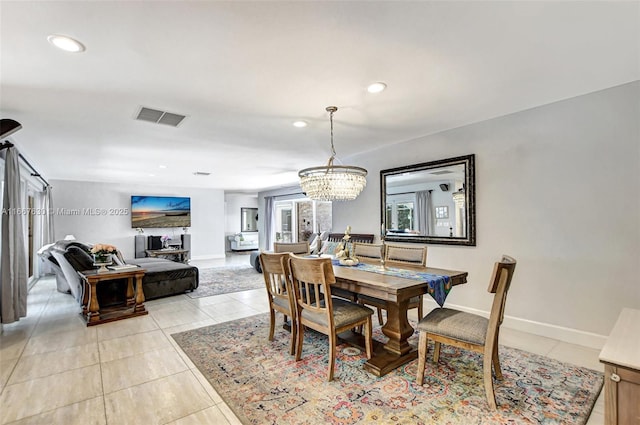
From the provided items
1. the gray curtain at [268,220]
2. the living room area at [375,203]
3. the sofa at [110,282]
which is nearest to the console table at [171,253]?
the gray curtain at [268,220]

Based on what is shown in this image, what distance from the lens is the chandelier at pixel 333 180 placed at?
3098 mm

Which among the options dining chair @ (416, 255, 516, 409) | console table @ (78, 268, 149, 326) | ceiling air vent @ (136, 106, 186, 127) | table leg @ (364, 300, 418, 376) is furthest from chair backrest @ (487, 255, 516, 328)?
console table @ (78, 268, 149, 326)

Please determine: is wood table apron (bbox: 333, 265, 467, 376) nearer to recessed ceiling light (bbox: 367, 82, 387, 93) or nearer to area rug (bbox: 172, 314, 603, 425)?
area rug (bbox: 172, 314, 603, 425)

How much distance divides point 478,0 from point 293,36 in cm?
107

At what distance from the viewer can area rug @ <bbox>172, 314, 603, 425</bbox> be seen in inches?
73.4

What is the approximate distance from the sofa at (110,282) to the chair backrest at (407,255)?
3520 mm

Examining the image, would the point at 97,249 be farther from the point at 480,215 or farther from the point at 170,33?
the point at 480,215

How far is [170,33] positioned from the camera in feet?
5.96

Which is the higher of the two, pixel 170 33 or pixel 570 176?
pixel 170 33

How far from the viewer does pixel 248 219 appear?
12.5 meters

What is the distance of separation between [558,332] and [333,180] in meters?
2.78

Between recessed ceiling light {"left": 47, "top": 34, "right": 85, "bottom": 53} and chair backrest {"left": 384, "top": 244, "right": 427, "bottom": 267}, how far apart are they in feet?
10.3

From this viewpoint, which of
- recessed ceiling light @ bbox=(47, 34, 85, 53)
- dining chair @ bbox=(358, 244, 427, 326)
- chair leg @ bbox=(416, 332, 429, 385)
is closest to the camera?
recessed ceiling light @ bbox=(47, 34, 85, 53)

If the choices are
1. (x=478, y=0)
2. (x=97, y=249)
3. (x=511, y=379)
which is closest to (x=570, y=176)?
(x=511, y=379)
